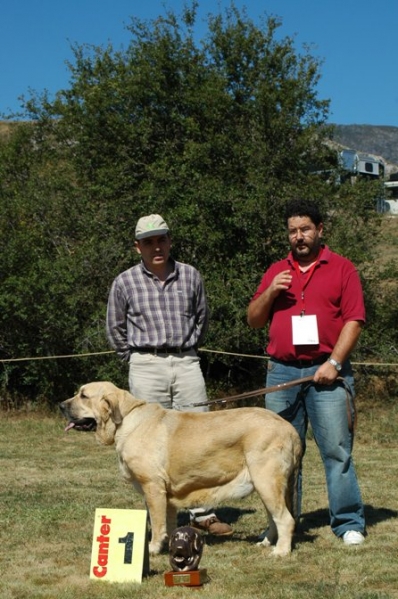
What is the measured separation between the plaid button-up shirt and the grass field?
1.48m

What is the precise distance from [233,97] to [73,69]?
5.00 meters

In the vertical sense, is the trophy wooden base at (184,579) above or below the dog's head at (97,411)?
below

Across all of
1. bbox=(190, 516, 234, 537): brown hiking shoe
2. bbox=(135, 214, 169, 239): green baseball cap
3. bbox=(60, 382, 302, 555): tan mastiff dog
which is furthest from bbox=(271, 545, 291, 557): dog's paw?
bbox=(135, 214, 169, 239): green baseball cap

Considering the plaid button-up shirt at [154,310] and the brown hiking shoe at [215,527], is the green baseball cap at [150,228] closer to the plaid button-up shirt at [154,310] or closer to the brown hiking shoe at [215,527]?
the plaid button-up shirt at [154,310]

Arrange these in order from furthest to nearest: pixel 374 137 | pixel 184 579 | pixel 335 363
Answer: pixel 374 137 → pixel 335 363 → pixel 184 579

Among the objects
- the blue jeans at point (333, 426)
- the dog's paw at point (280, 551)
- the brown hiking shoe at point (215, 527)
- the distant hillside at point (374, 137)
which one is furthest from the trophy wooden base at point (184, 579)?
the distant hillside at point (374, 137)

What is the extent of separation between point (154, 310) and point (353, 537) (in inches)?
84.3

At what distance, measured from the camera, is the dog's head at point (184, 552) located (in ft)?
15.8

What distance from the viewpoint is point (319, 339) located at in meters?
5.83

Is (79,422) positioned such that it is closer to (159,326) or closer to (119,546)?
(159,326)

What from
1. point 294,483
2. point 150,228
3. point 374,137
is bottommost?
point 294,483

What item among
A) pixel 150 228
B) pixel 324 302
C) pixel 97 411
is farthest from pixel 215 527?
pixel 150 228

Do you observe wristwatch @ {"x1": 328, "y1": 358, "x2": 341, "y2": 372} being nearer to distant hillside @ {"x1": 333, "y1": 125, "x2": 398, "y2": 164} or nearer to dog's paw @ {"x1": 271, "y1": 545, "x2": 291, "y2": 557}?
dog's paw @ {"x1": 271, "y1": 545, "x2": 291, "y2": 557}

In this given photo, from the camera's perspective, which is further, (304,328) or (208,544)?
(208,544)
